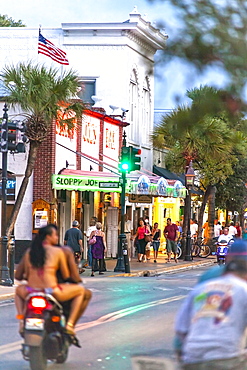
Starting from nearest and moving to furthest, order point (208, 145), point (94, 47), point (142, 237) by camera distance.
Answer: point (142, 237)
point (208, 145)
point (94, 47)

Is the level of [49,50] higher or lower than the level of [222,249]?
higher

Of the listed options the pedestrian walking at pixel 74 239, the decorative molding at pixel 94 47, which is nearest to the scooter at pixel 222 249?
the pedestrian walking at pixel 74 239

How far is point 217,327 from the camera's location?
6344 millimetres

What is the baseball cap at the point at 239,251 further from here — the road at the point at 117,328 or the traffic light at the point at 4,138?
the traffic light at the point at 4,138

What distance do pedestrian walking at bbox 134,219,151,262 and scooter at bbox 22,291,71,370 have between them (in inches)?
1063

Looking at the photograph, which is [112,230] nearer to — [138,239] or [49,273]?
[138,239]

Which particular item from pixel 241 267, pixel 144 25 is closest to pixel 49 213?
pixel 144 25

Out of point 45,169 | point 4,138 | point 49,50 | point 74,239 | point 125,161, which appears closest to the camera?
point 4,138

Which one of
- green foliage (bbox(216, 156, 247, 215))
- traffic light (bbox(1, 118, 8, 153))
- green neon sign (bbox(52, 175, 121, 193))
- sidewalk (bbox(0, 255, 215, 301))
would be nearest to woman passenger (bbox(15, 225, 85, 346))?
sidewalk (bbox(0, 255, 215, 301))

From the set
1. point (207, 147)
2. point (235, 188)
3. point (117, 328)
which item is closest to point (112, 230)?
point (207, 147)

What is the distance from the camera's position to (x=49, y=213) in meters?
32.5

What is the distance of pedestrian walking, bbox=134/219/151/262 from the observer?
121 feet

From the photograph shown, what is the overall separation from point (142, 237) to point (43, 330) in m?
27.5

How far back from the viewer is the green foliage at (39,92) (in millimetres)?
28047
